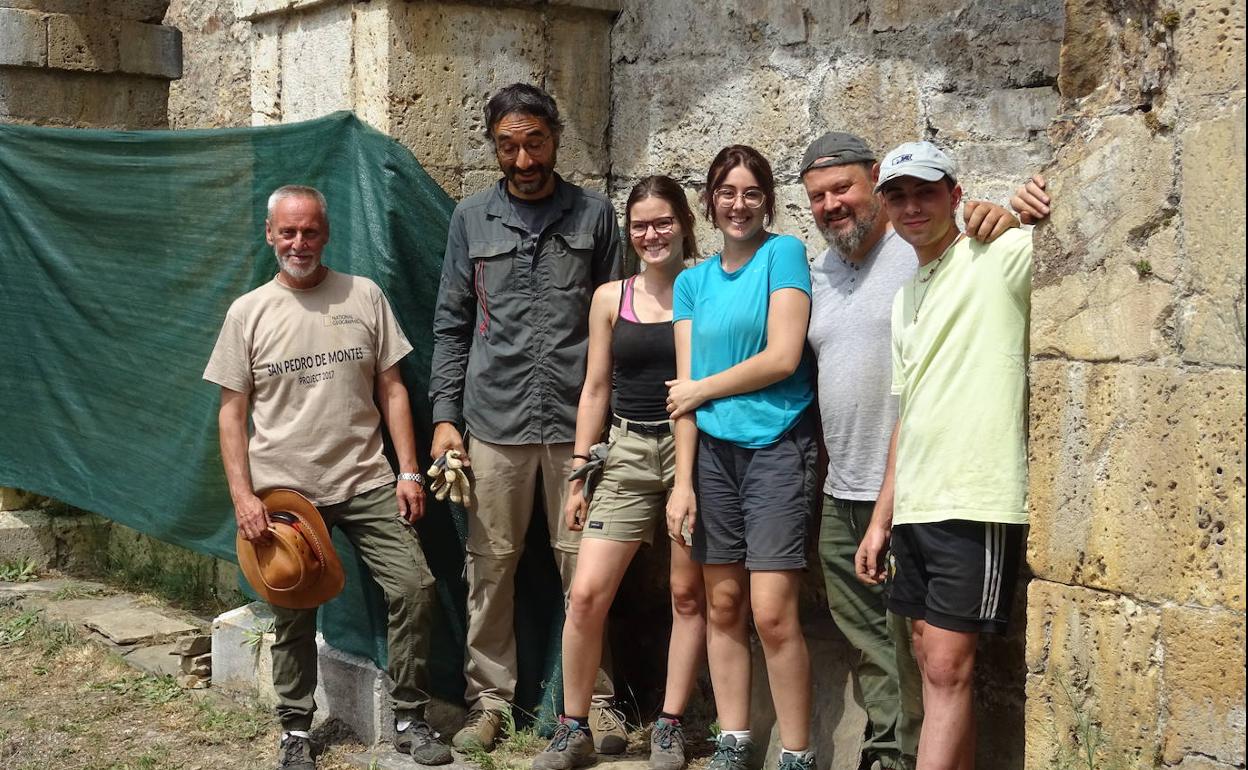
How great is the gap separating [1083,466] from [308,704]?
2.69m

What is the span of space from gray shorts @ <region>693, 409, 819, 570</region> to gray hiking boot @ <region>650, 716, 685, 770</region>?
59 cm

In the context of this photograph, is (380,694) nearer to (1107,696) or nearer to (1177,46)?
(1107,696)

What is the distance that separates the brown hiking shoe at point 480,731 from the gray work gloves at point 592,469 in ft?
2.79

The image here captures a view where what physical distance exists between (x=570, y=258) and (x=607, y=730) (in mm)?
1512

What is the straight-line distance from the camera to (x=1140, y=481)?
9.93 feet

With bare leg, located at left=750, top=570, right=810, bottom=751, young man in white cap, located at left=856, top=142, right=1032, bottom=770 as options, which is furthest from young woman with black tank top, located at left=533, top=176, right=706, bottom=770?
young man in white cap, located at left=856, top=142, right=1032, bottom=770

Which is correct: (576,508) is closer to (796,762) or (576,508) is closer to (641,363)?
(641,363)

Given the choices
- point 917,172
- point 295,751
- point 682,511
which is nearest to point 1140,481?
point 917,172

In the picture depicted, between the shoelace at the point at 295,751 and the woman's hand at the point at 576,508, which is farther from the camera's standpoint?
the shoelace at the point at 295,751

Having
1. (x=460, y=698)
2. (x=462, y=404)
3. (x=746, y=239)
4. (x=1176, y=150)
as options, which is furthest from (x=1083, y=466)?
(x=460, y=698)

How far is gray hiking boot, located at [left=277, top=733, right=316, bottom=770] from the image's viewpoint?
4664 millimetres

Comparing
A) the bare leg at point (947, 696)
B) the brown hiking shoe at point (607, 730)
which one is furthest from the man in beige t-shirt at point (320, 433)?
the bare leg at point (947, 696)

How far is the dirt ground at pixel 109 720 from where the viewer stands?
488 centimetres

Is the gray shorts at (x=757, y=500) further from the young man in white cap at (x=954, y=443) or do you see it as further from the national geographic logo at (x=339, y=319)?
the national geographic logo at (x=339, y=319)
